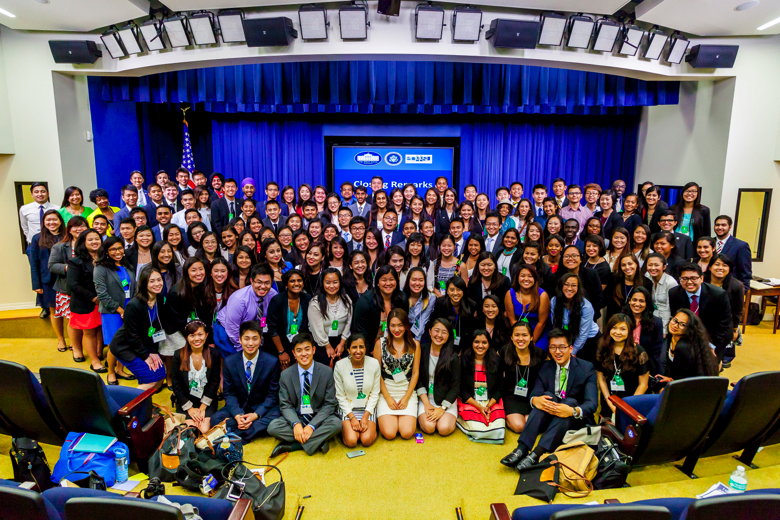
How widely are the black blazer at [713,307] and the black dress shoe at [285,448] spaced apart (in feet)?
10.9

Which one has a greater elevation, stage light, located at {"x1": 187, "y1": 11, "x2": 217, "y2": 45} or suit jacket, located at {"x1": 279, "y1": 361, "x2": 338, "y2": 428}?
stage light, located at {"x1": 187, "y1": 11, "x2": 217, "y2": 45}

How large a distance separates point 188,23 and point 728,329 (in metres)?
6.59

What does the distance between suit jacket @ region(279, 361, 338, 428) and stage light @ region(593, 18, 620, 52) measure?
5032 mm

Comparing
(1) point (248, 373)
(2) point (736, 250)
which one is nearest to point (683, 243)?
(2) point (736, 250)

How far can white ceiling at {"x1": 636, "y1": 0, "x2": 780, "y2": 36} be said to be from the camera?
16.2 feet

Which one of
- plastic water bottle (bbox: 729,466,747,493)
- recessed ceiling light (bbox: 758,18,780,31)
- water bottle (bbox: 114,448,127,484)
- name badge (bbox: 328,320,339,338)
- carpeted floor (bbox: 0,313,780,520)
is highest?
recessed ceiling light (bbox: 758,18,780,31)

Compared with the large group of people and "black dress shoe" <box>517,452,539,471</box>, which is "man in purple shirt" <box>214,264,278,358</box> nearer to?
the large group of people

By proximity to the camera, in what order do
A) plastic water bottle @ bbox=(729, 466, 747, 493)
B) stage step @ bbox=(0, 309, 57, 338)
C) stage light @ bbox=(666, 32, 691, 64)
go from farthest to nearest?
stage light @ bbox=(666, 32, 691, 64)
stage step @ bbox=(0, 309, 57, 338)
plastic water bottle @ bbox=(729, 466, 747, 493)

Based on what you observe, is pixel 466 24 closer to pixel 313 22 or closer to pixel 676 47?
pixel 313 22

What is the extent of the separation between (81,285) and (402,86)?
17.6 ft

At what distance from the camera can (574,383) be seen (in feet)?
11.3

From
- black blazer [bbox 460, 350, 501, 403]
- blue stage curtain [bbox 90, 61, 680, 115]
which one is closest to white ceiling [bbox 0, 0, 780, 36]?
blue stage curtain [bbox 90, 61, 680, 115]

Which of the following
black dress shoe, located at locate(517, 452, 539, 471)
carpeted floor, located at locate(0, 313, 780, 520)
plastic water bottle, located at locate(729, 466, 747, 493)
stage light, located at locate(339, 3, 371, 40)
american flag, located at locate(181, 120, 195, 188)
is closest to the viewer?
plastic water bottle, located at locate(729, 466, 747, 493)

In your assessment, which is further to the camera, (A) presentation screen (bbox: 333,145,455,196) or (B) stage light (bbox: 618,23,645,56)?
(A) presentation screen (bbox: 333,145,455,196)
